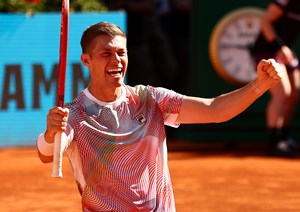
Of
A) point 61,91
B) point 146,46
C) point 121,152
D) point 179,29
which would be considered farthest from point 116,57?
point 179,29

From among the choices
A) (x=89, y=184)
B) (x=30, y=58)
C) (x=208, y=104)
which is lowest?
(x=30, y=58)

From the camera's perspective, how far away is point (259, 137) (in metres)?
12.5

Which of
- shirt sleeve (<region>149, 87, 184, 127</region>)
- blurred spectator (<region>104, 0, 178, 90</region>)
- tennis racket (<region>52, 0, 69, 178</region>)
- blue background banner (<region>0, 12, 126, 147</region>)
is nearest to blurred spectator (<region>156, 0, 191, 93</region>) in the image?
blurred spectator (<region>104, 0, 178, 90</region>)

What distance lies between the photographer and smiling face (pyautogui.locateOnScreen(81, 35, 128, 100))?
16.1ft

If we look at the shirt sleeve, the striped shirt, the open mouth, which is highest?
the open mouth

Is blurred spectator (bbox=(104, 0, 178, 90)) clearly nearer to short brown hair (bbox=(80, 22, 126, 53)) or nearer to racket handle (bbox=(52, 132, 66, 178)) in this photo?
short brown hair (bbox=(80, 22, 126, 53))

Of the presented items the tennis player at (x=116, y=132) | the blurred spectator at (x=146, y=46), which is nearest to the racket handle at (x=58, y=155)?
the tennis player at (x=116, y=132)

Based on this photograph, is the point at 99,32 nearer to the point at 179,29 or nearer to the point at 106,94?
the point at 106,94

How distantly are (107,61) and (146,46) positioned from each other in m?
8.90

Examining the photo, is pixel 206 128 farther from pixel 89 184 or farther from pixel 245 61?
pixel 89 184

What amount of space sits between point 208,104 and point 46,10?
790 centimetres

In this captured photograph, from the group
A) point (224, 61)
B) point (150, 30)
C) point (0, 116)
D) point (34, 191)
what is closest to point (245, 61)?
point (224, 61)

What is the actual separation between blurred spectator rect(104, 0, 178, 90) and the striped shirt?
8.45 meters

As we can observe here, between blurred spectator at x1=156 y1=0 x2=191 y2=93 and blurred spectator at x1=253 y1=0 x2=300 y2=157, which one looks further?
blurred spectator at x1=156 y1=0 x2=191 y2=93
